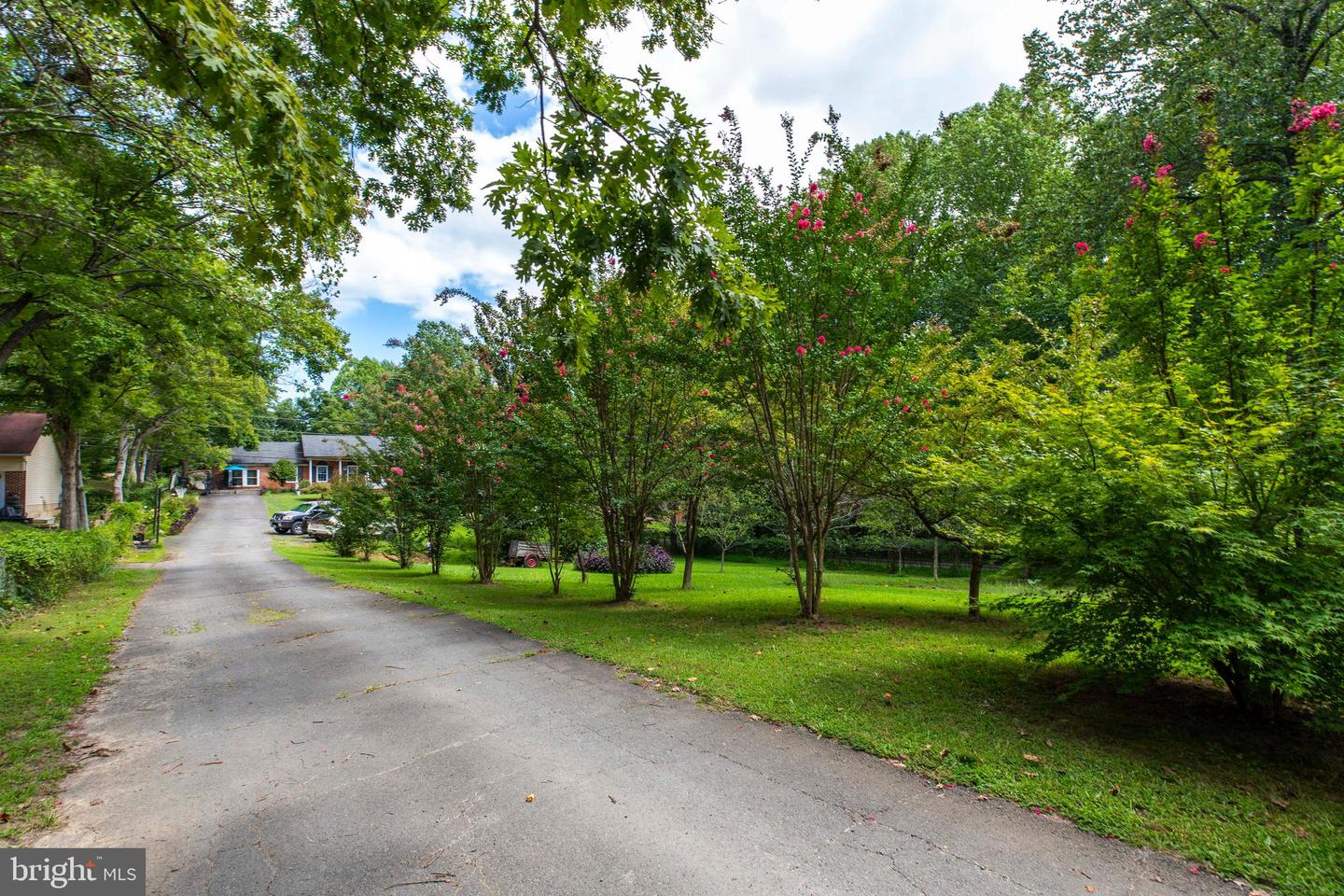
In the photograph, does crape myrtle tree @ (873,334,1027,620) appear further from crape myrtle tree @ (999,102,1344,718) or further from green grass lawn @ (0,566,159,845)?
green grass lawn @ (0,566,159,845)

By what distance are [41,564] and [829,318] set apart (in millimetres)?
13963

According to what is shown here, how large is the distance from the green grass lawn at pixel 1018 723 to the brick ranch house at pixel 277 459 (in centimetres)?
5262

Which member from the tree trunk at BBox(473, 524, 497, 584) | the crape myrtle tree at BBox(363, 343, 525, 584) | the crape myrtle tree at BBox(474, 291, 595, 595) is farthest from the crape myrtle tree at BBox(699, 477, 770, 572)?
the tree trunk at BBox(473, 524, 497, 584)

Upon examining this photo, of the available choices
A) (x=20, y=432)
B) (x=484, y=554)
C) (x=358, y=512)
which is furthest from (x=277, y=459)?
(x=484, y=554)

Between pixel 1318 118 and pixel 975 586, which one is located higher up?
pixel 1318 118

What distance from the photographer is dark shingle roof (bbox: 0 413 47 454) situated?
26547mm

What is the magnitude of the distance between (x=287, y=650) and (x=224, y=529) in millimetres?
27976

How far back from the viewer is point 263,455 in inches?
2248

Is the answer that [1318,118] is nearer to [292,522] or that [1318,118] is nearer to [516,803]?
[516,803]

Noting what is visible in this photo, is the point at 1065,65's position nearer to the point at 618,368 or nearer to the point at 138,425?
the point at 618,368

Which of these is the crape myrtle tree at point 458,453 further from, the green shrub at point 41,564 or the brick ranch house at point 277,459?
the brick ranch house at point 277,459

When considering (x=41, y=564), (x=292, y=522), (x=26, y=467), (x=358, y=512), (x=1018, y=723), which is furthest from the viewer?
(x=292, y=522)

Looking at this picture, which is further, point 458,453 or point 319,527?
point 319,527

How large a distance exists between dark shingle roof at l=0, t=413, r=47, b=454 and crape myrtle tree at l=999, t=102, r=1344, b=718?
1459 inches
